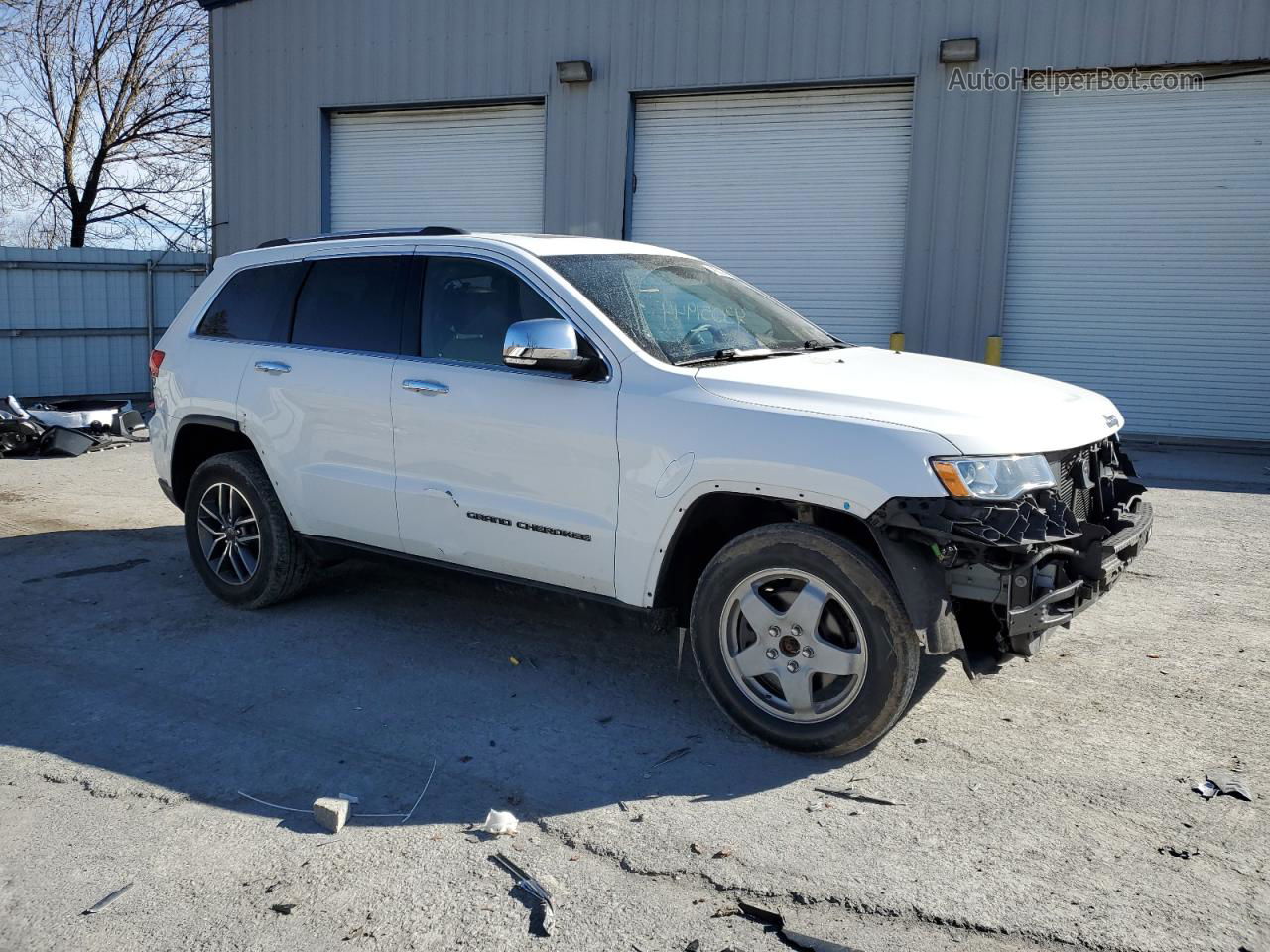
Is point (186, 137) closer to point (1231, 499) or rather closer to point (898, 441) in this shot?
point (1231, 499)

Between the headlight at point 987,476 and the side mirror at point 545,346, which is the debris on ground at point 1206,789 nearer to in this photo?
the headlight at point 987,476

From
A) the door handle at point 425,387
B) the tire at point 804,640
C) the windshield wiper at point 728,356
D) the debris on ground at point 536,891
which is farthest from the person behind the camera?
the door handle at point 425,387

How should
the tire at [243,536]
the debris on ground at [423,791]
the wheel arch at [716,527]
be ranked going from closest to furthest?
1. the debris on ground at [423,791]
2. the wheel arch at [716,527]
3. the tire at [243,536]

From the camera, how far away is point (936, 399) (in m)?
4.40

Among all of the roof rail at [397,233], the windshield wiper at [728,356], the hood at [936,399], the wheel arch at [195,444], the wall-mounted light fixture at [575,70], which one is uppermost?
the wall-mounted light fixture at [575,70]

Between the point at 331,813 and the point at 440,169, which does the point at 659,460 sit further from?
the point at 440,169

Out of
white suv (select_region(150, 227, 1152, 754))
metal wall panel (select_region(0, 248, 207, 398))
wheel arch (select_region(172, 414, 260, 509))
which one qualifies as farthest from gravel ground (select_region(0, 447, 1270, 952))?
metal wall panel (select_region(0, 248, 207, 398))

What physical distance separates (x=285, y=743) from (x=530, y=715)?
0.97 m

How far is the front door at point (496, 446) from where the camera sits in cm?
479

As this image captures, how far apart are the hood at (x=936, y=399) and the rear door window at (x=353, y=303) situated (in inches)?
69.0

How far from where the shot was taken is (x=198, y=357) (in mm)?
6387

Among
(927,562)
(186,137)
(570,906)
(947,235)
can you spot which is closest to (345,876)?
(570,906)

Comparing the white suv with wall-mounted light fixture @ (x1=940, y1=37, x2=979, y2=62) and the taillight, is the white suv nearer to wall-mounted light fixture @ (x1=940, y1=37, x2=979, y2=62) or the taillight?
the taillight

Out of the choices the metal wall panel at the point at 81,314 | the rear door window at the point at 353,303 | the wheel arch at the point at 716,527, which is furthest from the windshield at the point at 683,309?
the metal wall panel at the point at 81,314
